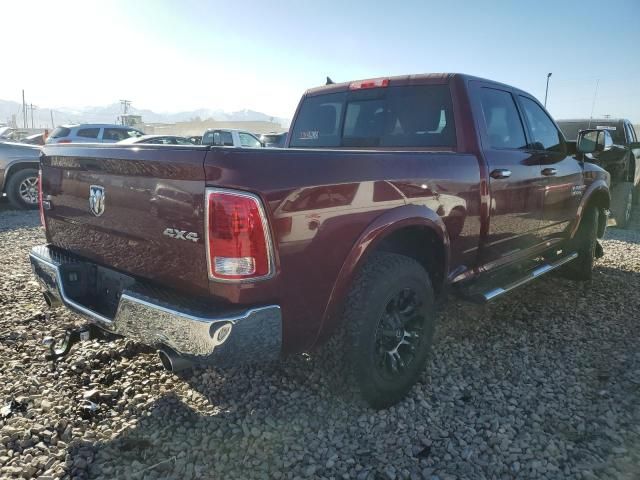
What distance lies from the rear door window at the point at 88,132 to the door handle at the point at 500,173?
14.0 m

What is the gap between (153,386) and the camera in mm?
2695

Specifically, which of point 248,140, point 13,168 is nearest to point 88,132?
point 248,140

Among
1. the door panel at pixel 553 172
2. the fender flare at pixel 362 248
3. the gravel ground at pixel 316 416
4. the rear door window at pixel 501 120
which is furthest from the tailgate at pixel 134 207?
the door panel at pixel 553 172

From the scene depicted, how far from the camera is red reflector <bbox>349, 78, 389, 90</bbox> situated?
11.1 ft

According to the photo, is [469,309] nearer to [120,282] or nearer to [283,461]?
[283,461]

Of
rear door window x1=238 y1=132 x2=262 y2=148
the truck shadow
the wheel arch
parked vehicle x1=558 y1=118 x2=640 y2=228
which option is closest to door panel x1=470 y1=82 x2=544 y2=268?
the truck shadow

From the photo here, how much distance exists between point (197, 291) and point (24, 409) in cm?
138

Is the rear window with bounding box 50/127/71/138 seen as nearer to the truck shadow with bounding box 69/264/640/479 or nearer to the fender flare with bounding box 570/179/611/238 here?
the truck shadow with bounding box 69/264/640/479

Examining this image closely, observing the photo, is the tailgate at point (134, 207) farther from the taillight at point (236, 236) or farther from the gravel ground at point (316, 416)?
the gravel ground at point (316, 416)

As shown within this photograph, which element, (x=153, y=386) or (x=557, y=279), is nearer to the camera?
(x=153, y=386)

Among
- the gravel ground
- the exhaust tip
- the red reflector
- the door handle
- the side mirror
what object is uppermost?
the red reflector

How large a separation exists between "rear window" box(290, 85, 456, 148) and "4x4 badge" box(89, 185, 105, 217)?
1.92 m

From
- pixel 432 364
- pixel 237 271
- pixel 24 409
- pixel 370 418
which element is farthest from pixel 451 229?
pixel 24 409

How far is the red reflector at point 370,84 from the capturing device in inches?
133
